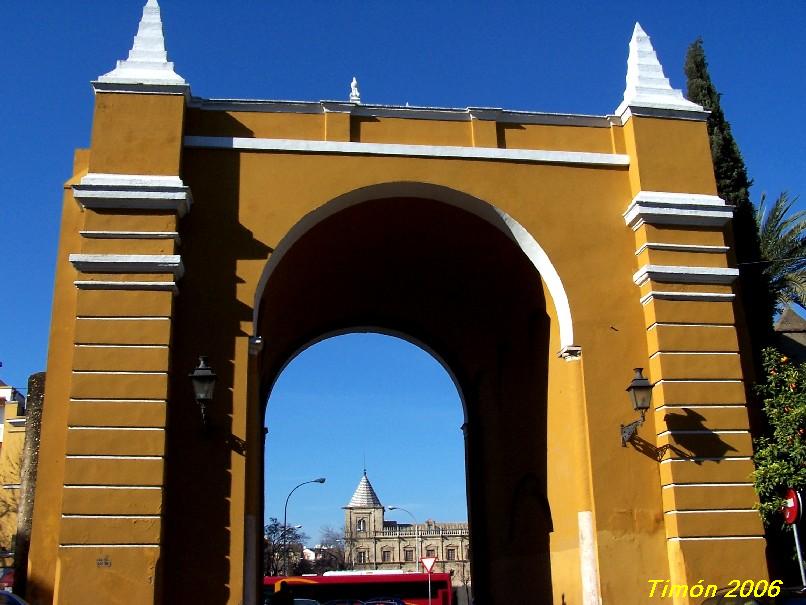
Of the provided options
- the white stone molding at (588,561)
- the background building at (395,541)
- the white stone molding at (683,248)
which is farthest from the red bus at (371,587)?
the background building at (395,541)

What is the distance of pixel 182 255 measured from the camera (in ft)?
36.4

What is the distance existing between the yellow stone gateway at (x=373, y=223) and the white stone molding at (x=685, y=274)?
3 cm

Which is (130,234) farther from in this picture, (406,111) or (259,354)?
(406,111)

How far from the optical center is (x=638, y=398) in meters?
10.8

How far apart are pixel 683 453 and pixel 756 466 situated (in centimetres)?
95

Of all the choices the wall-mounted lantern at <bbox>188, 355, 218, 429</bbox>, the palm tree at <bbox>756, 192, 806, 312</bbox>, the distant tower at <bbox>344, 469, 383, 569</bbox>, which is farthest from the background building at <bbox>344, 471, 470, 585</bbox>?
the wall-mounted lantern at <bbox>188, 355, 218, 429</bbox>

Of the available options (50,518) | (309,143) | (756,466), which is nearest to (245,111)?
(309,143)

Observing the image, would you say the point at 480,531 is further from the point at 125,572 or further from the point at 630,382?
the point at 125,572

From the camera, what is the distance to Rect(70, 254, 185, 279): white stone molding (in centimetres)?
1060

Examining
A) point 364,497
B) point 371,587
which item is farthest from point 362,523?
point 371,587

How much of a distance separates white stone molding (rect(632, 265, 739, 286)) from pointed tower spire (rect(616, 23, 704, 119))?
2239mm

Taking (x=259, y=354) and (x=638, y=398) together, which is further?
(x=259, y=354)

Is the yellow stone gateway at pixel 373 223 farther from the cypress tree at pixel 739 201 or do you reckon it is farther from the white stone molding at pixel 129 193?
the cypress tree at pixel 739 201

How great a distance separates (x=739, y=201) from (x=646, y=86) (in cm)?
450
